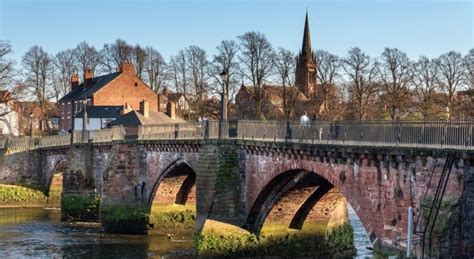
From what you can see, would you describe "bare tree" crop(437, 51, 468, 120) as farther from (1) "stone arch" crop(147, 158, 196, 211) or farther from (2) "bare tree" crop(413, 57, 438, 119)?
(1) "stone arch" crop(147, 158, 196, 211)

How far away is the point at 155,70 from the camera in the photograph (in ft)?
271

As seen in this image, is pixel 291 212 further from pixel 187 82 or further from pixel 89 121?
pixel 187 82

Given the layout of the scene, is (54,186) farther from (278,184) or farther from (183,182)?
(278,184)

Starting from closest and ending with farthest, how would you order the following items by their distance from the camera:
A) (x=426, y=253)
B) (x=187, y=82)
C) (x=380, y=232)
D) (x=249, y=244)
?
(x=426, y=253)
(x=380, y=232)
(x=249, y=244)
(x=187, y=82)

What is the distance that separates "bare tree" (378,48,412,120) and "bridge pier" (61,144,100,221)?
27.6m

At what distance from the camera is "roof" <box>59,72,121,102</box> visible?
71438 mm

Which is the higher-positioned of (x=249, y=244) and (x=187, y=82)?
(x=187, y=82)

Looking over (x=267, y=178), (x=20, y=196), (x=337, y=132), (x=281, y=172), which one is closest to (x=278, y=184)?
(x=267, y=178)

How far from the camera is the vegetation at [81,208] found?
42.4m

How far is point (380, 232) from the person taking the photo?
62.4 feet

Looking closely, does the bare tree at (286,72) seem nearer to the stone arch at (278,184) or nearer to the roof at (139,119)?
the roof at (139,119)

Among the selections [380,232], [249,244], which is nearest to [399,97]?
[249,244]

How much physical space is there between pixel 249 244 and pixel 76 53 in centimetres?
6270

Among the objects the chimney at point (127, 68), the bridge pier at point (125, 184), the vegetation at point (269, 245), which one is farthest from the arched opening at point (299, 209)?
the chimney at point (127, 68)
